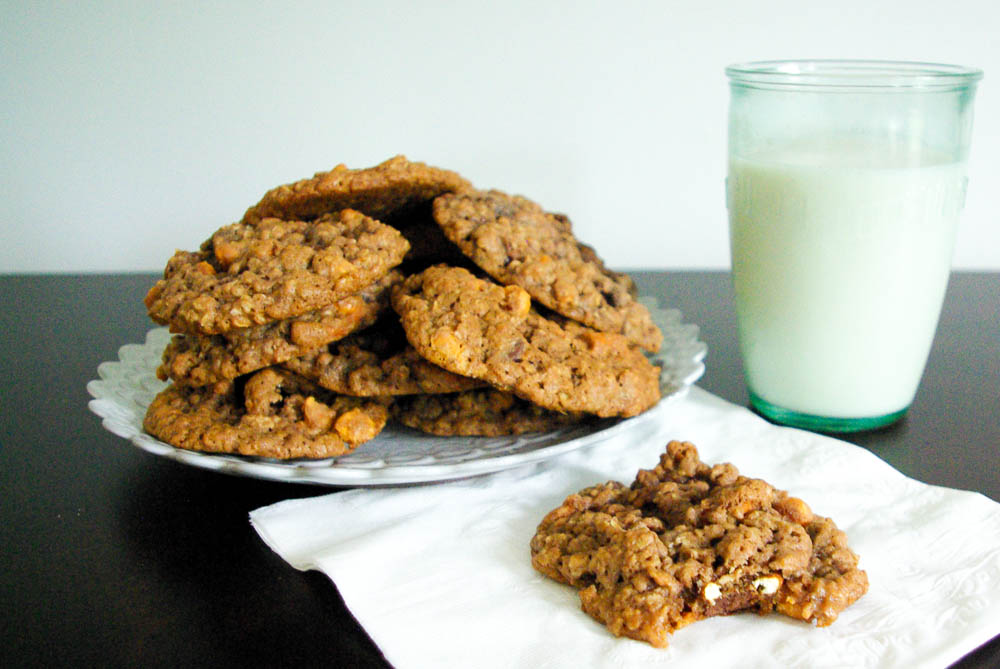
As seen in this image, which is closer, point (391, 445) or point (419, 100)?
point (391, 445)

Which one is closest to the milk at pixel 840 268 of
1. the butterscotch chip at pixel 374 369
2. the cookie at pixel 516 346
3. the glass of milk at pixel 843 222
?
the glass of milk at pixel 843 222

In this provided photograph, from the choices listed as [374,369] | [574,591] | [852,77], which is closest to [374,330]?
[374,369]

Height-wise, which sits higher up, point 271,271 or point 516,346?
point 271,271

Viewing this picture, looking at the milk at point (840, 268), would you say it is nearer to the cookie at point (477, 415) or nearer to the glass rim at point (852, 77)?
the glass rim at point (852, 77)

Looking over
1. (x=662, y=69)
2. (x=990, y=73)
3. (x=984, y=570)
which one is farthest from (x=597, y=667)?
(x=990, y=73)

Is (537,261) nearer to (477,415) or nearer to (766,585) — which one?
(477,415)

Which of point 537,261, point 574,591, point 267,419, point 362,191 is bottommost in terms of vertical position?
point 574,591

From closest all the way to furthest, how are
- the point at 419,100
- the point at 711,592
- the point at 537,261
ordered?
the point at 711,592 < the point at 537,261 < the point at 419,100

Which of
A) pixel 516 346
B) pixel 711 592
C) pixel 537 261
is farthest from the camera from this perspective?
pixel 537 261

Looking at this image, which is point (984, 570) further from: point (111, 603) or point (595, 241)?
point (595, 241)
